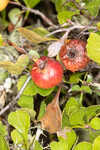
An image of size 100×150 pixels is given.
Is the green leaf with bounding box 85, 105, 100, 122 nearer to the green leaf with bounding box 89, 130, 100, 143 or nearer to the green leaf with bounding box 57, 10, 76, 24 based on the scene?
the green leaf with bounding box 89, 130, 100, 143

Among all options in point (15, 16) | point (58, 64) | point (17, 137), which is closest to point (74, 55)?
point (58, 64)

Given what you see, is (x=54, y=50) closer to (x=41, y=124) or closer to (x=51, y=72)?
(x=51, y=72)

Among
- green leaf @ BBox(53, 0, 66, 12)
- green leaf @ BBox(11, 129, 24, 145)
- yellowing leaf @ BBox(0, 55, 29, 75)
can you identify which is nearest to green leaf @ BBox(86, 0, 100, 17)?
green leaf @ BBox(53, 0, 66, 12)

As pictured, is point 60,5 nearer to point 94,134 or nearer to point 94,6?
point 94,6

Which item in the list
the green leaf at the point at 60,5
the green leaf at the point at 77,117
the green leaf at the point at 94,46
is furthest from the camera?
the green leaf at the point at 60,5

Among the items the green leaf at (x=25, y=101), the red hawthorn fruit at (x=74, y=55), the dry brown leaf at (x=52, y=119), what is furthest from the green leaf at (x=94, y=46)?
the green leaf at (x=25, y=101)

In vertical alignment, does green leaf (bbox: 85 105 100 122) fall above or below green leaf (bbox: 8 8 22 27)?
below

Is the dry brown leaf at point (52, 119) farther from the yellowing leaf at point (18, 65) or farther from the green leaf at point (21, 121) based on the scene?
the yellowing leaf at point (18, 65)
